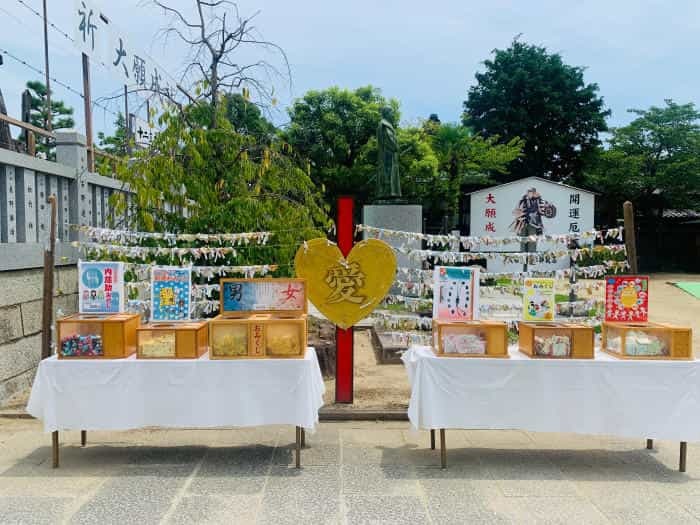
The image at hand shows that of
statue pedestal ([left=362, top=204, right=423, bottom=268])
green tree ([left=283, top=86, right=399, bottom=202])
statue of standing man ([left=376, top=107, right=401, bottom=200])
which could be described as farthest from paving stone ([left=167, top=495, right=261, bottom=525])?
green tree ([left=283, top=86, right=399, bottom=202])

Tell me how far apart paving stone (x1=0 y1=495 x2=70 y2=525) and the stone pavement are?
0.01 metres

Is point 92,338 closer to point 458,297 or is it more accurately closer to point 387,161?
point 458,297

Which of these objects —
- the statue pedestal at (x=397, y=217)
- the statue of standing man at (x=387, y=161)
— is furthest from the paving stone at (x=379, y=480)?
the statue of standing man at (x=387, y=161)

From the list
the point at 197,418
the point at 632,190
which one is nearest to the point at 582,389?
the point at 197,418

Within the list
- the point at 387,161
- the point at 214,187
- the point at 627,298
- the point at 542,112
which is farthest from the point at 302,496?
the point at 542,112

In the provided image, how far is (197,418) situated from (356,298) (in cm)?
162

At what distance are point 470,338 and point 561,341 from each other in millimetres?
603

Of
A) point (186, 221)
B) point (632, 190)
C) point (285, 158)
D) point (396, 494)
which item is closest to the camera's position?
point (396, 494)

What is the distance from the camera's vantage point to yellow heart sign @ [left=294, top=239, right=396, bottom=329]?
455cm

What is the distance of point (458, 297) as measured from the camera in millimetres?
4039

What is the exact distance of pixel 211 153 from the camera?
5.95 metres

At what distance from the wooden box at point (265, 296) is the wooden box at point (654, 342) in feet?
7.25

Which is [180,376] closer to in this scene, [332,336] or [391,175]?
[332,336]

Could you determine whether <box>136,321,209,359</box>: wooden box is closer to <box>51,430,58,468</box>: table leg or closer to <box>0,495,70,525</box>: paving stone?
<box>51,430,58,468</box>: table leg
